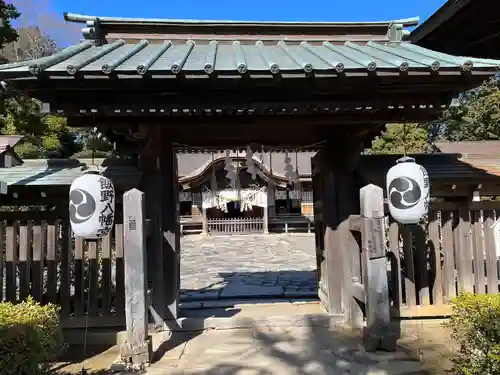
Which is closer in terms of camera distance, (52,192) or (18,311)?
(18,311)

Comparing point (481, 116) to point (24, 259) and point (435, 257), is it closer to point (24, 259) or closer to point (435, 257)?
point (435, 257)

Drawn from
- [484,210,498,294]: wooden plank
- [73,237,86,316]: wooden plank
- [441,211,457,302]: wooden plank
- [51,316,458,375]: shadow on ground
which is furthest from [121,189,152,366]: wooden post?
[484,210,498,294]: wooden plank

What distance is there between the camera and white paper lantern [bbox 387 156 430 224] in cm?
452

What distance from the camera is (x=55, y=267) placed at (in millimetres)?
5238

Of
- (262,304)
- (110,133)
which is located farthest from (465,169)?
(110,133)

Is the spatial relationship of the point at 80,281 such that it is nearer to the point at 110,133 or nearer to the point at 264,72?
the point at 110,133

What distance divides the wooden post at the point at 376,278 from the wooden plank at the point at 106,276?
3276 mm

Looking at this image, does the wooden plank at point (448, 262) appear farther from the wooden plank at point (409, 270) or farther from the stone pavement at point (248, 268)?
the stone pavement at point (248, 268)

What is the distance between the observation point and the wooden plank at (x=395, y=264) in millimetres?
5391

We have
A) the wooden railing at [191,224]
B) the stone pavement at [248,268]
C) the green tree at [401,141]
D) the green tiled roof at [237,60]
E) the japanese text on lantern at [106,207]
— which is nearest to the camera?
the green tiled roof at [237,60]

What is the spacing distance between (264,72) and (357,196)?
2.54 metres

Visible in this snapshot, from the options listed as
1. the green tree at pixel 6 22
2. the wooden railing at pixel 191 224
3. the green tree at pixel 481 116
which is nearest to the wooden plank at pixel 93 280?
the green tree at pixel 6 22

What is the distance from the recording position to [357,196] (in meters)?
5.62

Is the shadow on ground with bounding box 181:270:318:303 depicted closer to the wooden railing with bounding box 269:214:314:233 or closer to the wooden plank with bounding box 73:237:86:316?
the wooden plank with bounding box 73:237:86:316
